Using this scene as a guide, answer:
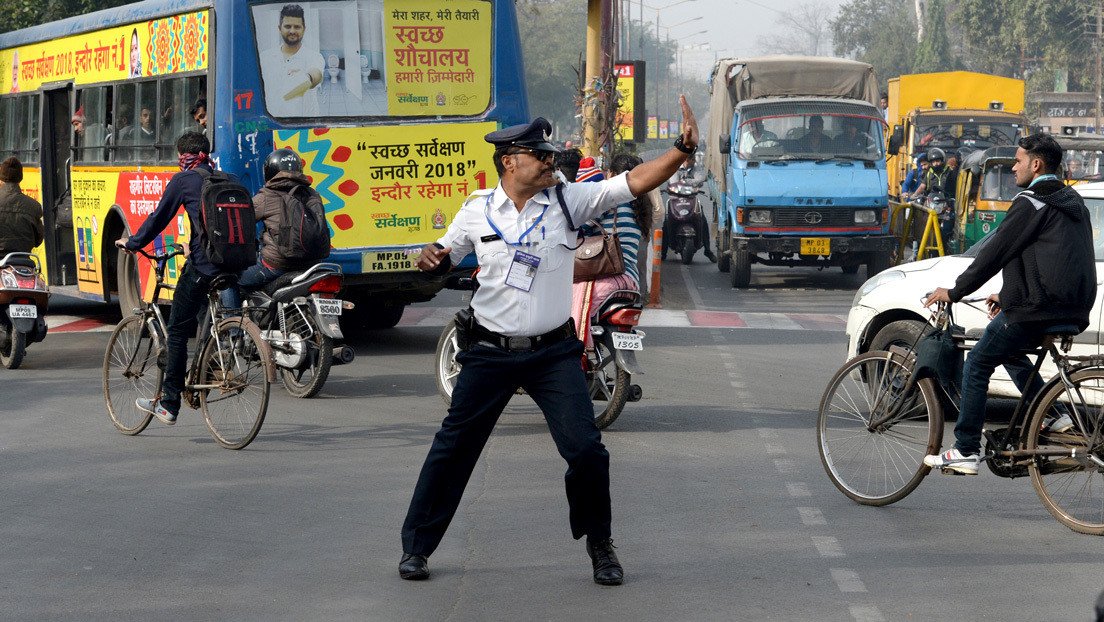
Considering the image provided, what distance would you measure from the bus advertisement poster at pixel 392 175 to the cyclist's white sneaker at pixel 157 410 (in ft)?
12.1

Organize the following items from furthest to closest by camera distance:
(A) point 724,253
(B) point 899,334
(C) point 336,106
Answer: (A) point 724,253, (C) point 336,106, (B) point 899,334

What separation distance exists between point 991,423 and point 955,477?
196 cm

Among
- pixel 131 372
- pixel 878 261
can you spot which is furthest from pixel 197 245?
pixel 878 261

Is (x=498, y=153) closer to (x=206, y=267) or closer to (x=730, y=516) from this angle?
(x=730, y=516)

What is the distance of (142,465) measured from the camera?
813 cm

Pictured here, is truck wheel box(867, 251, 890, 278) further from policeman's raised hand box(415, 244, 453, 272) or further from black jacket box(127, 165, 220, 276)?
policeman's raised hand box(415, 244, 453, 272)

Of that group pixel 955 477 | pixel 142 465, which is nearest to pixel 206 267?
pixel 142 465

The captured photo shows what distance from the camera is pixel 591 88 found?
19266mm

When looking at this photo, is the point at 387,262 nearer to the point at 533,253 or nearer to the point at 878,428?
the point at 878,428

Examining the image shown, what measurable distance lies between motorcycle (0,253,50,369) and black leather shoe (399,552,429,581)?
23.2 ft

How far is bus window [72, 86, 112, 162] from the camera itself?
46.9 feet

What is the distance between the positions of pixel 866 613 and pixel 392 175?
318 inches

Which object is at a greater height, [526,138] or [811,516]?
[526,138]

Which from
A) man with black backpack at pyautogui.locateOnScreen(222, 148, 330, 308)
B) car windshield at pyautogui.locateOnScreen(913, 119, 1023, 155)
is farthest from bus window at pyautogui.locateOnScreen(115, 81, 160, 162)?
car windshield at pyautogui.locateOnScreen(913, 119, 1023, 155)
